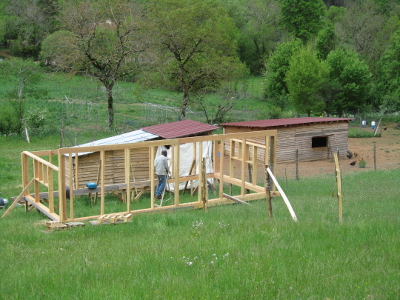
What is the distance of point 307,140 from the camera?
3019 cm

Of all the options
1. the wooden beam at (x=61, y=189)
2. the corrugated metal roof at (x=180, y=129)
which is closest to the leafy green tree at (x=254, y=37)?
the corrugated metal roof at (x=180, y=129)

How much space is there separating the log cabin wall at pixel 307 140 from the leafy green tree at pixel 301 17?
40044mm

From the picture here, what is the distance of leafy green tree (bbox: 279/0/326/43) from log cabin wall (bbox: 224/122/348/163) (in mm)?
40044

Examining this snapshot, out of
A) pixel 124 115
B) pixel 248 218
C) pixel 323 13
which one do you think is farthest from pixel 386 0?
pixel 248 218

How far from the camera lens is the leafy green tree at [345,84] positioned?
47031 millimetres

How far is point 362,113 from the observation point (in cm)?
4928

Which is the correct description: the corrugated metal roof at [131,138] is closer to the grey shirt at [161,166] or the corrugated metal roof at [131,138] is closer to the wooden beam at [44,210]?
the grey shirt at [161,166]

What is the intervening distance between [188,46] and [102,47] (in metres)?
6.56

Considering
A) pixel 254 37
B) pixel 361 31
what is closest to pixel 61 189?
pixel 361 31

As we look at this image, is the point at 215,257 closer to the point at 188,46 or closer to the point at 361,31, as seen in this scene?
the point at 188,46

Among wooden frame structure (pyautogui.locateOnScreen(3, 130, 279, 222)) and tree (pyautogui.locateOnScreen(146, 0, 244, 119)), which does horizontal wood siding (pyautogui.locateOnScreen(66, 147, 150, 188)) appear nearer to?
wooden frame structure (pyautogui.locateOnScreen(3, 130, 279, 222))

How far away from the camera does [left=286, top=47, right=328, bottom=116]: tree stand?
42938mm

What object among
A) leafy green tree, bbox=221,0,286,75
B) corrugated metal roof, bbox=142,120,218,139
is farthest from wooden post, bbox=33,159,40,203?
leafy green tree, bbox=221,0,286,75

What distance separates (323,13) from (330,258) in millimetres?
74698
